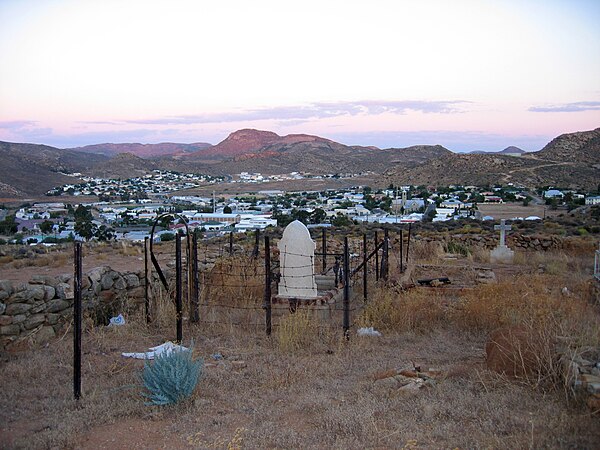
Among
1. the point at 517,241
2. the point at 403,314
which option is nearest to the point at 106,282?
the point at 403,314

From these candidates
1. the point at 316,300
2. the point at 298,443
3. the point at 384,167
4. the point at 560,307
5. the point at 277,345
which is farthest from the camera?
the point at 384,167

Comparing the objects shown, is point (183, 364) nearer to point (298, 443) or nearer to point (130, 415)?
point (130, 415)

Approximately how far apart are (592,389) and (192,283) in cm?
632

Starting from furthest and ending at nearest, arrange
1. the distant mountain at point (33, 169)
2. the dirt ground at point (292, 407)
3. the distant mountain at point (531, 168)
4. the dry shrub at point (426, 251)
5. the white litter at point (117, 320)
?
the distant mountain at point (33, 169)
the distant mountain at point (531, 168)
the dry shrub at point (426, 251)
the white litter at point (117, 320)
the dirt ground at point (292, 407)

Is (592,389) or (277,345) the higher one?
(592,389)

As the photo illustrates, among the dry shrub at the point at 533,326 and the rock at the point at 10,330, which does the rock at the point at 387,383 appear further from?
the rock at the point at 10,330

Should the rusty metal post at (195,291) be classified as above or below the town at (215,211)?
above

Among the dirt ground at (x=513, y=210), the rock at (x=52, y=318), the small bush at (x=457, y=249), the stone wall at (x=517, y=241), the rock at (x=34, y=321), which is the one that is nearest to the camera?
the rock at (x=34, y=321)

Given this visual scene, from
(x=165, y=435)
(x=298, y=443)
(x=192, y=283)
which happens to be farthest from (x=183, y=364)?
(x=192, y=283)

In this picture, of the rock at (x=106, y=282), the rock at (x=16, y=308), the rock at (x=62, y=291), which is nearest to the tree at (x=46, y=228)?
the rock at (x=106, y=282)

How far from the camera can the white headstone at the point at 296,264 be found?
10969mm

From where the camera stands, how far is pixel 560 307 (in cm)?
954

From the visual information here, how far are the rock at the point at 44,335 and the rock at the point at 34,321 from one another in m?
0.11

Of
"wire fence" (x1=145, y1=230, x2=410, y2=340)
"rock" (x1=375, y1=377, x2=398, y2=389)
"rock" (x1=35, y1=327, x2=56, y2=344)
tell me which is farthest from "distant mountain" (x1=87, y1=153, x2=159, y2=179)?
"rock" (x1=375, y1=377, x2=398, y2=389)
